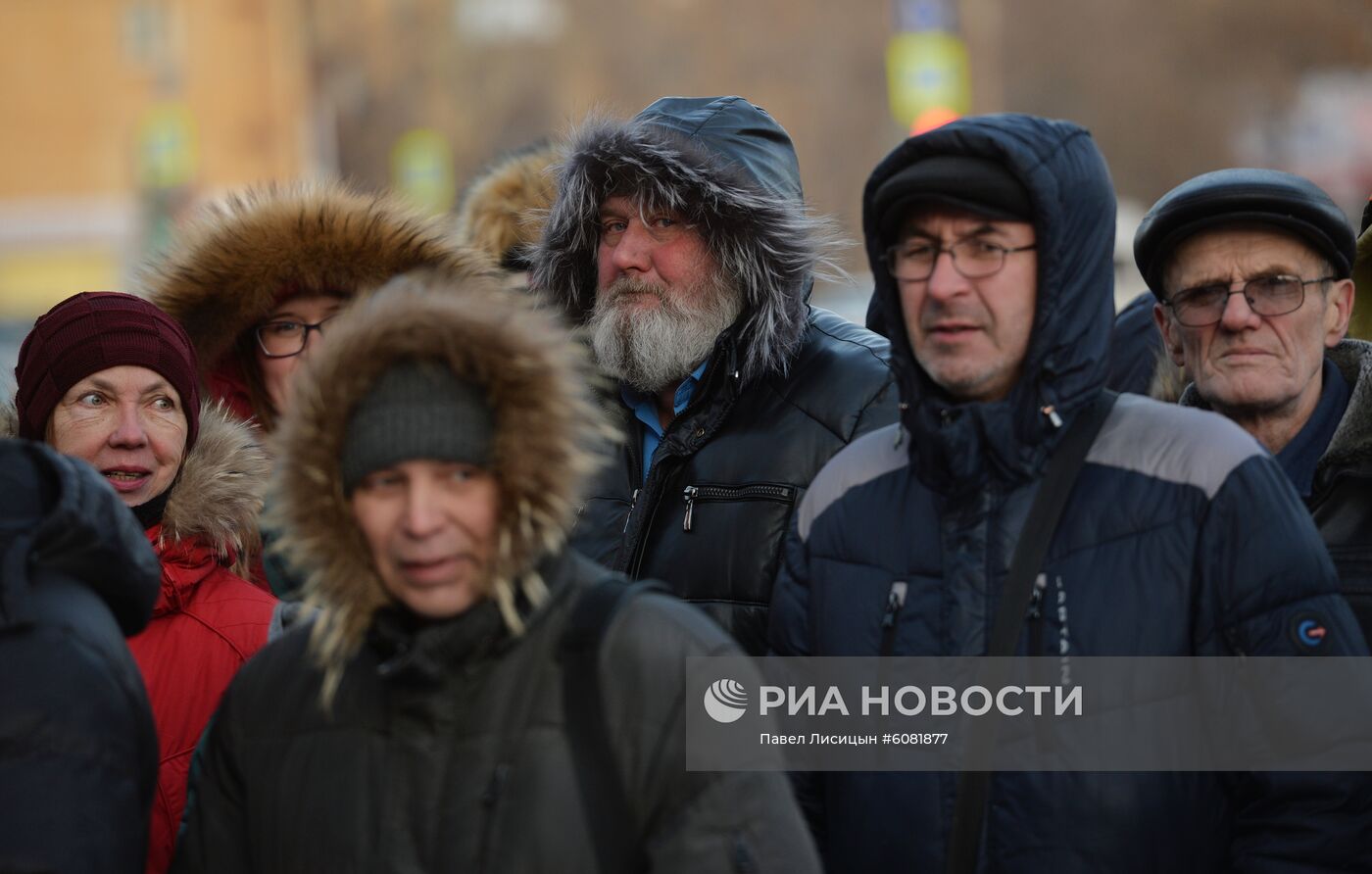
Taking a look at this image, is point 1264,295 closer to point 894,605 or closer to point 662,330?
point 894,605

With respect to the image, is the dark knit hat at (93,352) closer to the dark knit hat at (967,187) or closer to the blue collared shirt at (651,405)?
the blue collared shirt at (651,405)

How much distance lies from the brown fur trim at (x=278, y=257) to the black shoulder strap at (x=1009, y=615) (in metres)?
2.41

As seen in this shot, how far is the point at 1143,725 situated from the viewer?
9.15ft

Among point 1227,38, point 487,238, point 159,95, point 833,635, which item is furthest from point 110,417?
point 159,95

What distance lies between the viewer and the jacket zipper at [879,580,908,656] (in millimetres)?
2953

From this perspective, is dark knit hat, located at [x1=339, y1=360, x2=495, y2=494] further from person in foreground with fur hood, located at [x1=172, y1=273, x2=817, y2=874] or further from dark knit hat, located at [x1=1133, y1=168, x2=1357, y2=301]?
dark knit hat, located at [x1=1133, y1=168, x2=1357, y2=301]

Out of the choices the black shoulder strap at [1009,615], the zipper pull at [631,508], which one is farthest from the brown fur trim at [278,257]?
the black shoulder strap at [1009,615]

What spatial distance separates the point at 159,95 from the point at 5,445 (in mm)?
42584

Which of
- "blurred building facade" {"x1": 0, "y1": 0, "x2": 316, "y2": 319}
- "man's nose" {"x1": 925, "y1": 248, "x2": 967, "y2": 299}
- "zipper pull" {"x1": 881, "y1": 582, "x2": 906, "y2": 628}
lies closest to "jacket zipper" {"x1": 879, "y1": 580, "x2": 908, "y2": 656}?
"zipper pull" {"x1": 881, "y1": 582, "x2": 906, "y2": 628}

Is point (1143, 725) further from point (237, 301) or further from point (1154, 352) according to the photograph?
point (237, 301)

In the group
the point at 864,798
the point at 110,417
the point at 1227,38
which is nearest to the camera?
the point at 864,798

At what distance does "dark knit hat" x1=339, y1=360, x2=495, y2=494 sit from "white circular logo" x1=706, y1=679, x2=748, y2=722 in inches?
19.2

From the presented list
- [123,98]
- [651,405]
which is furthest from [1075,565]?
[123,98]

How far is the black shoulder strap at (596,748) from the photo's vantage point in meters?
2.52
